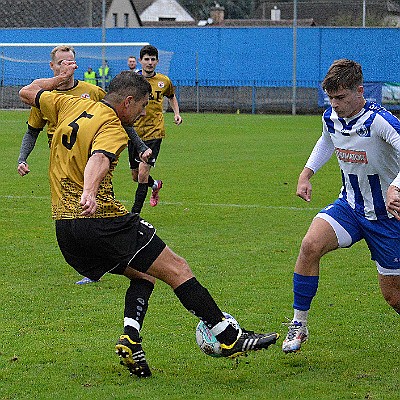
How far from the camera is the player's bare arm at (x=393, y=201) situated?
5484mm

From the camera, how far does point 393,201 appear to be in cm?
548

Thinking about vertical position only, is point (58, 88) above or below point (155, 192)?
above

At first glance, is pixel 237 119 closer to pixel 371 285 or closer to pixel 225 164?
pixel 225 164

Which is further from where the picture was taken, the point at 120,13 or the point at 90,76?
the point at 120,13

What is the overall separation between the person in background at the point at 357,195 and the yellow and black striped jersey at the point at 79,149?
4.50 ft

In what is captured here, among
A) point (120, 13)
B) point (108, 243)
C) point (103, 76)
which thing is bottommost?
point (103, 76)

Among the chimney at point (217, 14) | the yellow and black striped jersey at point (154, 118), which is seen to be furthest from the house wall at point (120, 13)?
the yellow and black striped jersey at point (154, 118)

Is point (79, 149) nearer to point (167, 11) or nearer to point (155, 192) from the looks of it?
point (155, 192)

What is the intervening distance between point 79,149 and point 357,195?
1.92 meters

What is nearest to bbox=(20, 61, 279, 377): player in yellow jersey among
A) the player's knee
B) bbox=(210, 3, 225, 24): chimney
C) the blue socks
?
the blue socks

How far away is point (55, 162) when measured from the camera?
18.1 ft

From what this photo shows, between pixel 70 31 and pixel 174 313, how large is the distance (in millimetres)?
40401

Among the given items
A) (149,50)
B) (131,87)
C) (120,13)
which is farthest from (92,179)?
(120,13)

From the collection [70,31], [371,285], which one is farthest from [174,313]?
[70,31]
